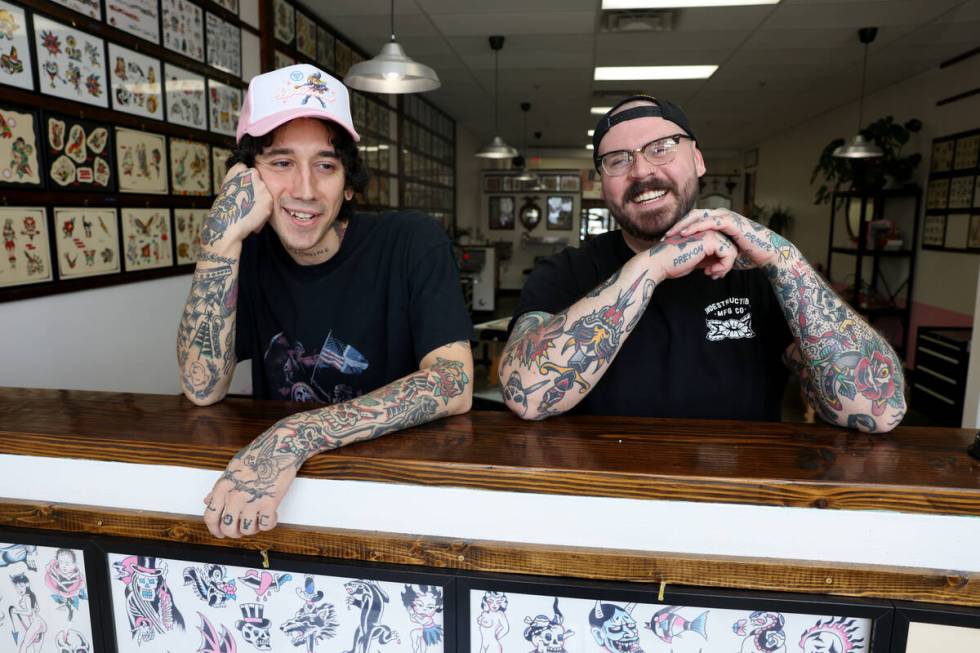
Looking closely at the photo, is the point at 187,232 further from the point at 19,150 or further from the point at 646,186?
the point at 646,186

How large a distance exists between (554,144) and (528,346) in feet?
42.5

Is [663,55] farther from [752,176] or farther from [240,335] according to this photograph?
[752,176]

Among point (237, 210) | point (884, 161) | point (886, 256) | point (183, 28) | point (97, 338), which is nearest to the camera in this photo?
point (237, 210)

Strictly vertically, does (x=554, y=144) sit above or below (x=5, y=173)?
above

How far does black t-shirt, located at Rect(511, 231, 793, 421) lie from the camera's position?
55.4 inches

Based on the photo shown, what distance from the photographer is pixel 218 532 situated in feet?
2.92

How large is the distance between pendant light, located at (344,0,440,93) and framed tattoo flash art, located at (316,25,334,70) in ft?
6.59

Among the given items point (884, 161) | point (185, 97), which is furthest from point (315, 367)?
point (884, 161)

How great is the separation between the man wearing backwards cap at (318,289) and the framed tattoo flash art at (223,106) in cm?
233

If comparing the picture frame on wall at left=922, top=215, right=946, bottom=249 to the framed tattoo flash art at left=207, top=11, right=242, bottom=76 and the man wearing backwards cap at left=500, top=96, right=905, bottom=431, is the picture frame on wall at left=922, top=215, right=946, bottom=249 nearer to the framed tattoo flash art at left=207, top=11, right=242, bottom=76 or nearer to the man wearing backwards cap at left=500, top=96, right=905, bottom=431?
the man wearing backwards cap at left=500, top=96, right=905, bottom=431

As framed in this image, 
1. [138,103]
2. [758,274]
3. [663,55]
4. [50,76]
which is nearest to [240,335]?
[758,274]

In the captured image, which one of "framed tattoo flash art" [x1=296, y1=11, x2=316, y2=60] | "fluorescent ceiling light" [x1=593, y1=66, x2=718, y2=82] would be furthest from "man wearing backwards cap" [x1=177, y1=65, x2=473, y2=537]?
"fluorescent ceiling light" [x1=593, y1=66, x2=718, y2=82]

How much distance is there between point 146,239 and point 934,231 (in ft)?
22.9

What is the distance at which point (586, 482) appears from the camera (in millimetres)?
914
